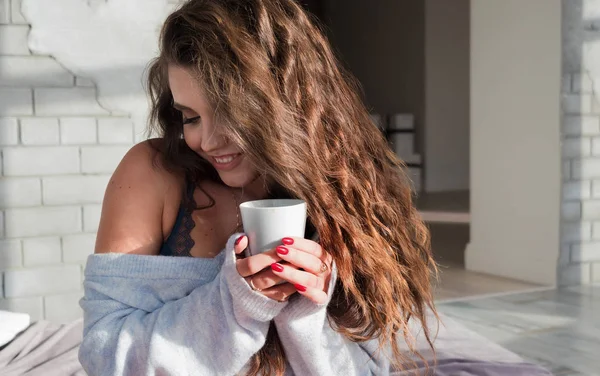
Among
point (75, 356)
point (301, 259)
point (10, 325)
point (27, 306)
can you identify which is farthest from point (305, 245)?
point (27, 306)

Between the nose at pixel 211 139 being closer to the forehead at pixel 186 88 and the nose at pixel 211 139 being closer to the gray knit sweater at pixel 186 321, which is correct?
the forehead at pixel 186 88

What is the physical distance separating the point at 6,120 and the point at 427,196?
5.78 m

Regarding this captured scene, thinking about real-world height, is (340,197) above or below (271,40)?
below

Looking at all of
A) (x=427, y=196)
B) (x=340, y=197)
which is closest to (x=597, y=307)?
(x=340, y=197)

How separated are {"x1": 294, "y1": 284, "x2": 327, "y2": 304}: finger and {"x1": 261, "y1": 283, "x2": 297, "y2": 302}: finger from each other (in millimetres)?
11

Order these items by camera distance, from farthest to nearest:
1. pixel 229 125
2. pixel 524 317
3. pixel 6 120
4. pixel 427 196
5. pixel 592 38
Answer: pixel 427 196
pixel 592 38
pixel 524 317
pixel 6 120
pixel 229 125

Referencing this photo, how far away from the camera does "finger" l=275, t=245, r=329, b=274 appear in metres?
0.89

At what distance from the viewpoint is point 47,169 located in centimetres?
285

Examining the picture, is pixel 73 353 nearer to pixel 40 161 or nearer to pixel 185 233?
pixel 185 233

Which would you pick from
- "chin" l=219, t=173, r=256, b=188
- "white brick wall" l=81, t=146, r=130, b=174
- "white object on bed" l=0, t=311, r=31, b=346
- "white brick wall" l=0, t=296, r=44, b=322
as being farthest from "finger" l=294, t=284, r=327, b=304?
"white brick wall" l=0, t=296, r=44, b=322

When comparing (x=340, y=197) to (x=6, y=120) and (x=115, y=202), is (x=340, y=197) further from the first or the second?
(x=6, y=120)

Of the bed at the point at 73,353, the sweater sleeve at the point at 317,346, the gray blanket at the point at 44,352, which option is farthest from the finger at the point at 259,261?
the gray blanket at the point at 44,352

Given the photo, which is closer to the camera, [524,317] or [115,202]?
[115,202]

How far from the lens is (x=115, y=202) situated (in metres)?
1.15
